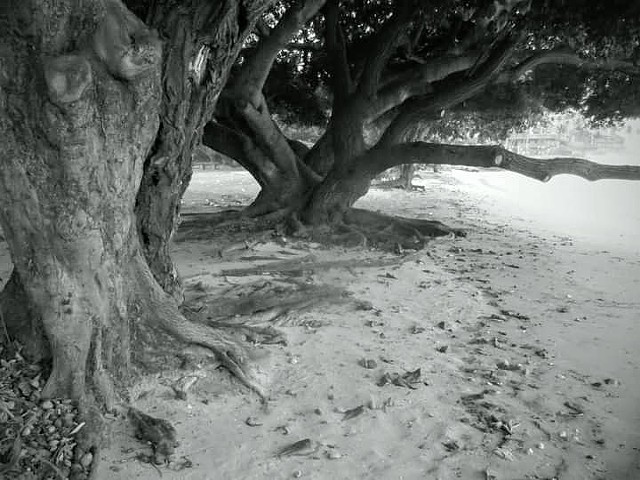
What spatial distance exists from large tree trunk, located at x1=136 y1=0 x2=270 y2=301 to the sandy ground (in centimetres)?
122

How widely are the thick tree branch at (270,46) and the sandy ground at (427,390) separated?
2.94m

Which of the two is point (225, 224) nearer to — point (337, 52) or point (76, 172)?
point (337, 52)

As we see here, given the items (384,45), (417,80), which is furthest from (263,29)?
(417,80)

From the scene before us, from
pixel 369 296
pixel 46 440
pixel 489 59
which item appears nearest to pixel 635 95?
pixel 489 59

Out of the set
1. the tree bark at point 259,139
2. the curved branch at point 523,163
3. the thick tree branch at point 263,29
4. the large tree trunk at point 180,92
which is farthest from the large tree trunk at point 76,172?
the curved branch at point 523,163

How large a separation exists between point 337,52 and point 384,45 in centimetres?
121

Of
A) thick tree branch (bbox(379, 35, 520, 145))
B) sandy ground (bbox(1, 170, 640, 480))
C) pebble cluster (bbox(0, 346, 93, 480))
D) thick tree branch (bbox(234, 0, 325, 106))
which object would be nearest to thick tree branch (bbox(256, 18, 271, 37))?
thick tree branch (bbox(234, 0, 325, 106))

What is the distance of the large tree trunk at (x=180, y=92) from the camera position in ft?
12.3

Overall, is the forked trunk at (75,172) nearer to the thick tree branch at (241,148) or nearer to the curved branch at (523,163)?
the thick tree branch at (241,148)

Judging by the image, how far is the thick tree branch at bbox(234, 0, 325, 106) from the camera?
7.53 m

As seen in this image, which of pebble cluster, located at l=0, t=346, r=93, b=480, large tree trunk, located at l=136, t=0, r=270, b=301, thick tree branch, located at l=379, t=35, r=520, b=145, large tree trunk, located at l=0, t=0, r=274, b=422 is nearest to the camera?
pebble cluster, located at l=0, t=346, r=93, b=480

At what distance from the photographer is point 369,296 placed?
6289mm

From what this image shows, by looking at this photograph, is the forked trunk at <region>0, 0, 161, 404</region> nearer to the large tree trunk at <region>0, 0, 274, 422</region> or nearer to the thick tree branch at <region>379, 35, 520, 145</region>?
the large tree trunk at <region>0, 0, 274, 422</region>

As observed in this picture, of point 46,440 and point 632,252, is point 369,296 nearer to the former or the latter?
point 46,440
